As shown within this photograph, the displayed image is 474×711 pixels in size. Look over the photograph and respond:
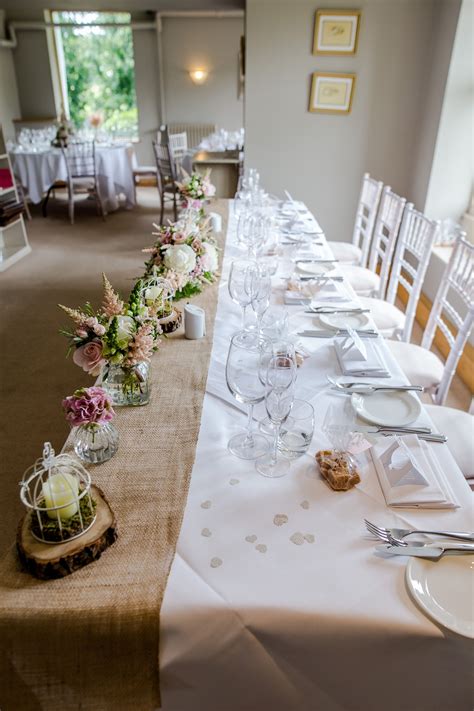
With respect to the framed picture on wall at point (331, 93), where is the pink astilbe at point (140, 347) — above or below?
below

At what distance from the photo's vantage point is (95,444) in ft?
3.51

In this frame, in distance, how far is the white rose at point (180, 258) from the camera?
1.80 metres

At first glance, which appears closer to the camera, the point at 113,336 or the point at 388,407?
the point at 113,336

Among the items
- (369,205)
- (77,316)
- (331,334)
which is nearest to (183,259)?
(331,334)

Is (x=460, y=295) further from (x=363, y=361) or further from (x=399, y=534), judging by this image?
(x=399, y=534)

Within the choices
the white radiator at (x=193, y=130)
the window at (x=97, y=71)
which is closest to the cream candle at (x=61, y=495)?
the window at (x=97, y=71)

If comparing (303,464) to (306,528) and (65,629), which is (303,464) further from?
(65,629)

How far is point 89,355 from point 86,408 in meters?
0.14

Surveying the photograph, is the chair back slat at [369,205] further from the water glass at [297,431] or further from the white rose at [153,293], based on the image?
the water glass at [297,431]

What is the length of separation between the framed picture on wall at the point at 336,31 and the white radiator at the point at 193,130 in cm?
488

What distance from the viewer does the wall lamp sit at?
8477 millimetres

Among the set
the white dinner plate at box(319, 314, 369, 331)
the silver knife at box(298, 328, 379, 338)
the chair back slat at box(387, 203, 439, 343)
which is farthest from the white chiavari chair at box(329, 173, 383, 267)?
the silver knife at box(298, 328, 379, 338)

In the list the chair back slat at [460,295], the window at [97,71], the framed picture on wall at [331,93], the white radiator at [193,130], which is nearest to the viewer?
the chair back slat at [460,295]

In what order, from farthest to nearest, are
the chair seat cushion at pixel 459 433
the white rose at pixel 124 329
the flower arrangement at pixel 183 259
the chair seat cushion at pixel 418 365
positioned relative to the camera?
the chair seat cushion at pixel 418 365 < the flower arrangement at pixel 183 259 < the chair seat cushion at pixel 459 433 < the white rose at pixel 124 329
